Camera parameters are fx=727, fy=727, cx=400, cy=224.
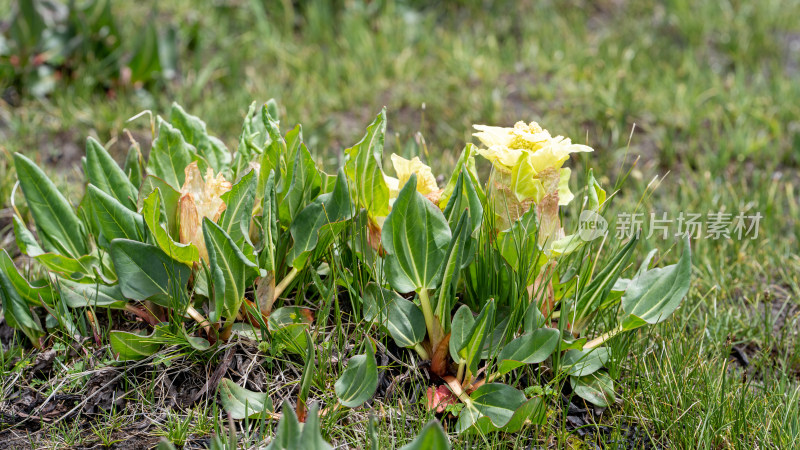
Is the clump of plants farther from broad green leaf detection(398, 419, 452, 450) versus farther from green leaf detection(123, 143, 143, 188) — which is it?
broad green leaf detection(398, 419, 452, 450)

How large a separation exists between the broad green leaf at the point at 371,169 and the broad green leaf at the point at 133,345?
67 centimetres

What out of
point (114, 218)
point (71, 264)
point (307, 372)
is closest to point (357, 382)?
point (307, 372)

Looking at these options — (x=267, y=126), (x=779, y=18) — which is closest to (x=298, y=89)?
(x=267, y=126)

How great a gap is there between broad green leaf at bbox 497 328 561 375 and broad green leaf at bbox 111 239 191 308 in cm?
87

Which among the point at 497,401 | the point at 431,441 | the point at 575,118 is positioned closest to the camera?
the point at 431,441

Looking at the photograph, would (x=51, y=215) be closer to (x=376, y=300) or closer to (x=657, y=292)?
(x=376, y=300)

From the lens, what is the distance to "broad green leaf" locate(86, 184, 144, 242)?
1.95 m

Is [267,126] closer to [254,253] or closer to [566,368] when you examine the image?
[254,253]

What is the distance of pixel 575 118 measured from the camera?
161 inches

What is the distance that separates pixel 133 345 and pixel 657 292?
143 centimetres

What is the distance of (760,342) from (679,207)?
97cm

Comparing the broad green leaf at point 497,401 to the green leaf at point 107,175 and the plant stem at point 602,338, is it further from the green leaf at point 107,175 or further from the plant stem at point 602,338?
the green leaf at point 107,175

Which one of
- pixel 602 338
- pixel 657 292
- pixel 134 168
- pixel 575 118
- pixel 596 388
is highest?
pixel 134 168

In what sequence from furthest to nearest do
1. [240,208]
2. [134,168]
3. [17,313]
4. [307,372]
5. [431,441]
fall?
1. [134,168]
2. [17,313]
3. [240,208]
4. [307,372]
5. [431,441]
